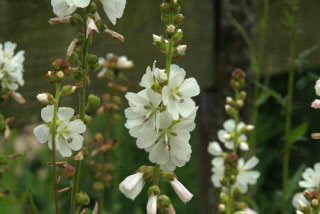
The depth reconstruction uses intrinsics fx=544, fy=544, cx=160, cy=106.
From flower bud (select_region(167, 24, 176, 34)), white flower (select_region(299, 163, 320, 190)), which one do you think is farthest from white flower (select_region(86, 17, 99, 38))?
white flower (select_region(299, 163, 320, 190))

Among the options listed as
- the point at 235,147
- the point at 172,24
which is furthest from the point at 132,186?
the point at 235,147

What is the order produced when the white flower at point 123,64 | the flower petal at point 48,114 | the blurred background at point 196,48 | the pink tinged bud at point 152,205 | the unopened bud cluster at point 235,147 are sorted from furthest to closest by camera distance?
the blurred background at point 196,48
the white flower at point 123,64
the unopened bud cluster at point 235,147
the flower petal at point 48,114
the pink tinged bud at point 152,205

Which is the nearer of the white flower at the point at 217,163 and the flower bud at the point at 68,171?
the flower bud at the point at 68,171

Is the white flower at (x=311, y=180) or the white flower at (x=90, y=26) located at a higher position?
the white flower at (x=90, y=26)

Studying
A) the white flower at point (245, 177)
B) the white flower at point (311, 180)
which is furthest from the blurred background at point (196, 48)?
the white flower at point (311, 180)

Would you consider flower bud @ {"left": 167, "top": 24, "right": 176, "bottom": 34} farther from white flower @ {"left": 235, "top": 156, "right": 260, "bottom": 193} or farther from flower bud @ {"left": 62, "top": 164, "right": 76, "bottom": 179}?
white flower @ {"left": 235, "top": 156, "right": 260, "bottom": 193}

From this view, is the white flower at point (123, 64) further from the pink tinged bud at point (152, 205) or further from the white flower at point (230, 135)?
the pink tinged bud at point (152, 205)
